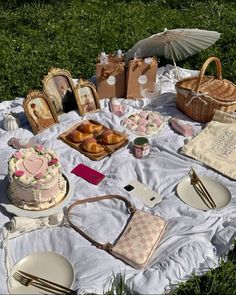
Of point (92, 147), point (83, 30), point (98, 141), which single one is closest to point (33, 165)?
point (92, 147)

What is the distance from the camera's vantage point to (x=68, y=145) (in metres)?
4.85

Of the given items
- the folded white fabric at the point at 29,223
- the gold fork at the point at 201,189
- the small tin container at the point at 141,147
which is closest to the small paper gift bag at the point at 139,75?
the small tin container at the point at 141,147

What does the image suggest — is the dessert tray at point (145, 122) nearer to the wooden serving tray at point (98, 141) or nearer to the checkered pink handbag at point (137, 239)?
the wooden serving tray at point (98, 141)

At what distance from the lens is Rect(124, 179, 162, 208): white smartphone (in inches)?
165

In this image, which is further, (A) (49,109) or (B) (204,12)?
(B) (204,12)

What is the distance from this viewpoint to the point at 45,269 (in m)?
3.57

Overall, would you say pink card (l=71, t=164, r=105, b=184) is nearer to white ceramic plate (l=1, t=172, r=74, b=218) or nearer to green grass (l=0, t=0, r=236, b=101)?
white ceramic plate (l=1, t=172, r=74, b=218)

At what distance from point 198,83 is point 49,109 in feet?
5.43

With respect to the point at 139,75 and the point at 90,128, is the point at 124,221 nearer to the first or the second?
the point at 90,128

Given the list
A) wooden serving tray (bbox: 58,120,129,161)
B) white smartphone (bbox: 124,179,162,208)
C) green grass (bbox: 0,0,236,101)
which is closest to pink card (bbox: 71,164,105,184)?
wooden serving tray (bbox: 58,120,129,161)

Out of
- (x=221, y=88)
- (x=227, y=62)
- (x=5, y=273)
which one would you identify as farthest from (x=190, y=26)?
(x=5, y=273)

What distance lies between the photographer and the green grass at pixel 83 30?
6.29 metres

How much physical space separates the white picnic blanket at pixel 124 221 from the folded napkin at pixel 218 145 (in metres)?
0.09

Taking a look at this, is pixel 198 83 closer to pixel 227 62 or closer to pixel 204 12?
pixel 227 62
